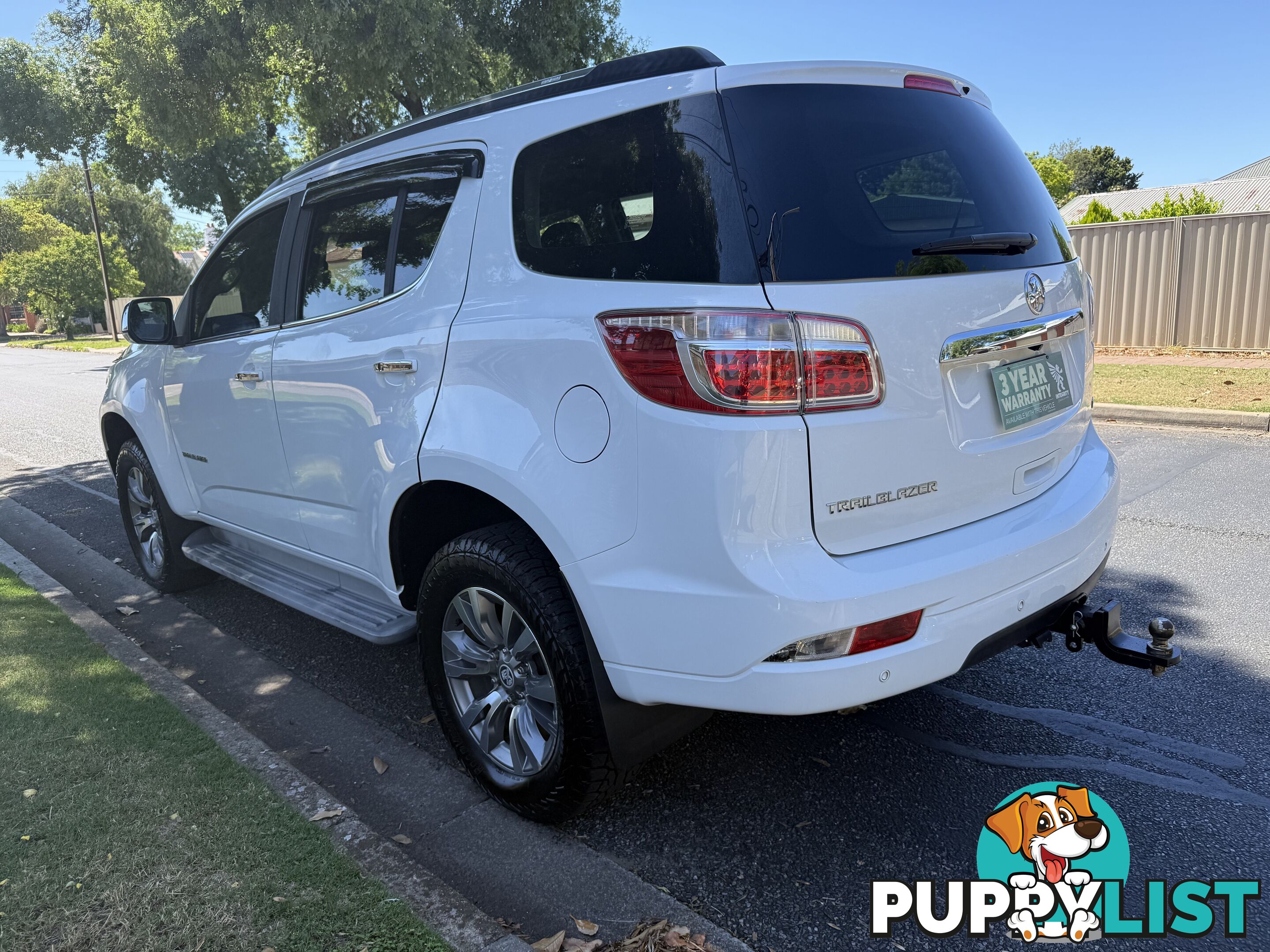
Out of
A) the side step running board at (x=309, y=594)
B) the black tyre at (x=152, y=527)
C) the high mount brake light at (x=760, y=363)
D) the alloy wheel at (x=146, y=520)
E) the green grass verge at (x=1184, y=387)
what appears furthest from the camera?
the green grass verge at (x=1184, y=387)

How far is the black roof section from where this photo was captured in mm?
2387

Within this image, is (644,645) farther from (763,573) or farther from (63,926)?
(63,926)

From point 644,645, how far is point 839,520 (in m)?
0.57

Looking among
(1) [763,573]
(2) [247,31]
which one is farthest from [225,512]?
(2) [247,31]

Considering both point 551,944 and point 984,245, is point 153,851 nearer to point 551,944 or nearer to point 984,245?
point 551,944

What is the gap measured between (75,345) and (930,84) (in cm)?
4698

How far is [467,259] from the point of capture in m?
2.80

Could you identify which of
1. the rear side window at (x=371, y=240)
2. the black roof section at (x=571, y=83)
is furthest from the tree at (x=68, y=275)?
the black roof section at (x=571, y=83)

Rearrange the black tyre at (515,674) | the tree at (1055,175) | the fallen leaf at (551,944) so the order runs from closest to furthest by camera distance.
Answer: the fallen leaf at (551,944)
the black tyre at (515,674)
the tree at (1055,175)

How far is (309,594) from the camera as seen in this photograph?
376cm

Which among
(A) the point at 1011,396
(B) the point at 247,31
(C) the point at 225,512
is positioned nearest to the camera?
(A) the point at 1011,396

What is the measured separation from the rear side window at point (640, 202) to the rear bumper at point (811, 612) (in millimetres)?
707

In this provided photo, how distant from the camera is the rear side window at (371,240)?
3.00 metres

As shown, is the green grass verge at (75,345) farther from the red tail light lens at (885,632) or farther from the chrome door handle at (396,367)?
the red tail light lens at (885,632)
